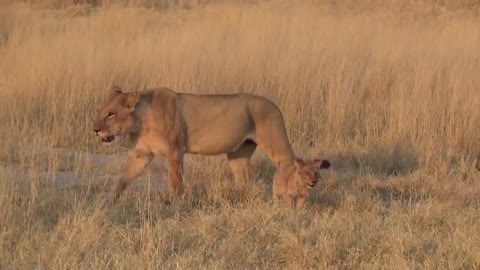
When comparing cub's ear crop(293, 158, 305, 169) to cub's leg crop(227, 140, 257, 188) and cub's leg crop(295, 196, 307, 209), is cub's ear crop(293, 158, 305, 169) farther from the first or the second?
cub's leg crop(227, 140, 257, 188)

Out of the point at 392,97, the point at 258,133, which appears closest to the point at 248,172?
the point at 258,133

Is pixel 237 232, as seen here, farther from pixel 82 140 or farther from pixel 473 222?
pixel 82 140

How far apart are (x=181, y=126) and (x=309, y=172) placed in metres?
1.23

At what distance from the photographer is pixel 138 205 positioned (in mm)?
7000

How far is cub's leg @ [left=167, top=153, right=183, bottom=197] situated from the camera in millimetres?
7297

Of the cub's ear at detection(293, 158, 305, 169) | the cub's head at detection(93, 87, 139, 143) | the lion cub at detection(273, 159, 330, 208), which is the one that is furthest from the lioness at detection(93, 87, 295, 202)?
the cub's ear at detection(293, 158, 305, 169)

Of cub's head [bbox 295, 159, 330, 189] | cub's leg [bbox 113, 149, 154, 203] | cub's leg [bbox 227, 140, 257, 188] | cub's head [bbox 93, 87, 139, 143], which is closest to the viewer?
cub's head [bbox 295, 159, 330, 189]

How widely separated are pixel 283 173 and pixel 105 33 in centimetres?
764

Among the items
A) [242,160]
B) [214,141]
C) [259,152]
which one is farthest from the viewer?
[259,152]

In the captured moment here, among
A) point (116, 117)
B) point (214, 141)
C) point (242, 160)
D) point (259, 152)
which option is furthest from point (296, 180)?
point (259, 152)

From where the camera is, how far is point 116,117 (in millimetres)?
7277

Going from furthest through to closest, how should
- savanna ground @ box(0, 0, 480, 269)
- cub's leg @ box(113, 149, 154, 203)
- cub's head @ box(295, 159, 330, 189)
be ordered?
cub's leg @ box(113, 149, 154, 203)
cub's head @ box(295, 159, 330, 189)
savanna ground @ box(0, 0, 480, 269)

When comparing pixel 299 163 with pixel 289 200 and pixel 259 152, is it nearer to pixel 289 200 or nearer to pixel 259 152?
pixel 289 200

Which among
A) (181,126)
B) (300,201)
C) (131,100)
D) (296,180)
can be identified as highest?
(131,100)
